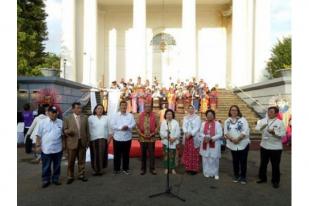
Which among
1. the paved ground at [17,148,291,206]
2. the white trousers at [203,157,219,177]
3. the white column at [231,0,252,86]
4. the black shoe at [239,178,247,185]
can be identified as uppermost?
the white column at [231,0,252,86]

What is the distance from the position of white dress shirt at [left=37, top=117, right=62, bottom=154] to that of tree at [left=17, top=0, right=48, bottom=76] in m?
15.2

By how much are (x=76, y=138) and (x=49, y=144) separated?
605 mm

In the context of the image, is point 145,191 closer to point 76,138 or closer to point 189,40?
point 76,138

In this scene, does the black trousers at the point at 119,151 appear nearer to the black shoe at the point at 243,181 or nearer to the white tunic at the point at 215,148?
the white tunic at the point at 215,148

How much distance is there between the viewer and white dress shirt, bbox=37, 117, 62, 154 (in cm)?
732

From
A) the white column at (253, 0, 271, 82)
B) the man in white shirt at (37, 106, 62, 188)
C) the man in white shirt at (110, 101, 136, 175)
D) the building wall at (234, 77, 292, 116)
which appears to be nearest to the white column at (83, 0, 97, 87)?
the building wall at (234, 77, 292, 116)

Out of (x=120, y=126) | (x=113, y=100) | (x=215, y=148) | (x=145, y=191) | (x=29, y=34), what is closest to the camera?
(x=145, y=191)

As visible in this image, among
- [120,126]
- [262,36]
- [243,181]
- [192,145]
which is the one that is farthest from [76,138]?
[262,36]

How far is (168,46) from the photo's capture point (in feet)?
96.2

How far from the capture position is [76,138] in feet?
25.0

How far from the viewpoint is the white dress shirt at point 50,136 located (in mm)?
7316

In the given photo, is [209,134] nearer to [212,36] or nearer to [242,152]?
[242,152]

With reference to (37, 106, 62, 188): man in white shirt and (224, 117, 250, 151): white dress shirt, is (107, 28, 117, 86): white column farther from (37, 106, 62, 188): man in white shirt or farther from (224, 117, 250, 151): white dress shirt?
(224, 117, 250, 151): white dress shirt
